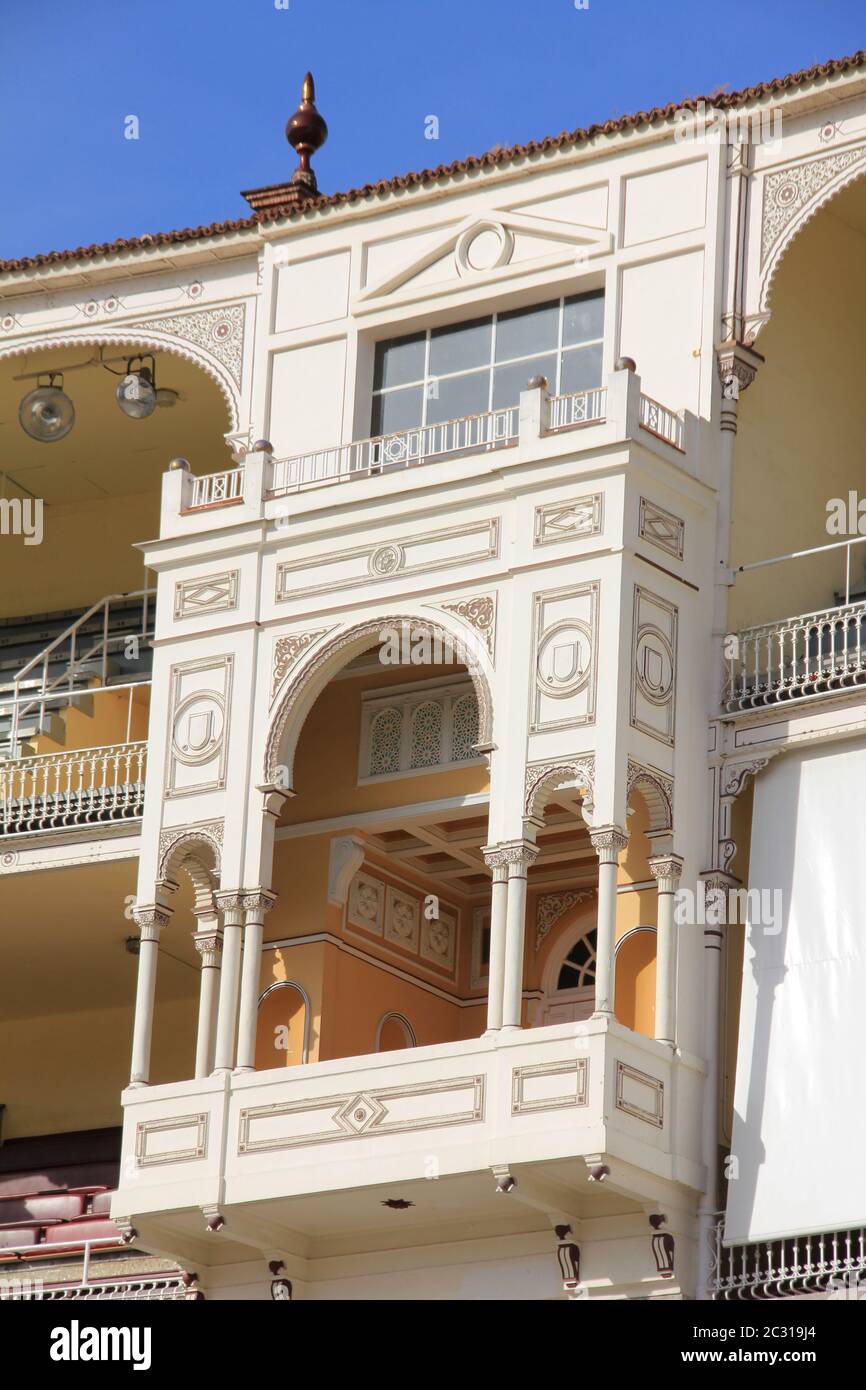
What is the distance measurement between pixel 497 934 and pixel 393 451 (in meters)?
4.85

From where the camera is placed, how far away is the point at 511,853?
20375mm

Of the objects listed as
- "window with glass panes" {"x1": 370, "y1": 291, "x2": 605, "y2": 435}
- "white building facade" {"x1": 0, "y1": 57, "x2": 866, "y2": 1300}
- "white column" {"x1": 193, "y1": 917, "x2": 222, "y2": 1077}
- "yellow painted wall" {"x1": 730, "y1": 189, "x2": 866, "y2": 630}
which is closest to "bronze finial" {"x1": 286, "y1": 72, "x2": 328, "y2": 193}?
"white building facade" {"x1": 0, "y1": 57, "x2": 866, "y2": 1300}

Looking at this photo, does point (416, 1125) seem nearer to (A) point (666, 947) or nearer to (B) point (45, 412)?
(A) point (666, 947)

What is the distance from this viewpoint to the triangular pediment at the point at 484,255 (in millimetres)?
23031

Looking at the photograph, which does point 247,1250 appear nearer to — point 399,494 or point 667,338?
point 399,494

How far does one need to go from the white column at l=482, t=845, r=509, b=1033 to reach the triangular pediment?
529cm

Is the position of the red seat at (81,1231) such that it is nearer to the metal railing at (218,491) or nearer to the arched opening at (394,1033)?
the arched opening at (394,1033)

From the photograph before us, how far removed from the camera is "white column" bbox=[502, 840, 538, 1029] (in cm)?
2005

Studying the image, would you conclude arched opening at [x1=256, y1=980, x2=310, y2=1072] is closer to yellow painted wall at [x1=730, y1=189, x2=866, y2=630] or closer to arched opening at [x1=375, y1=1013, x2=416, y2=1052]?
arched opening at [x1=375, y1=1013, x2=416, y2=1052]

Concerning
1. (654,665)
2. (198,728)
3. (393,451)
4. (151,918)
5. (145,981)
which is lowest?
(145,981)

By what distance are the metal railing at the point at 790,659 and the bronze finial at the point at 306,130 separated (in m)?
6.33

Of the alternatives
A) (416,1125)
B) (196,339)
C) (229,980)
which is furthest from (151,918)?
(196,339)
